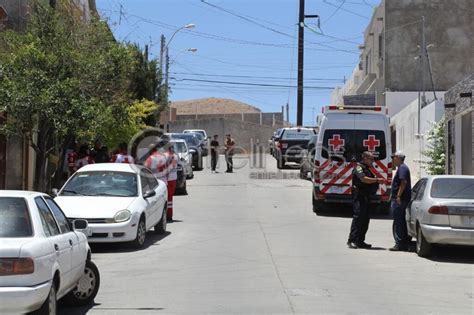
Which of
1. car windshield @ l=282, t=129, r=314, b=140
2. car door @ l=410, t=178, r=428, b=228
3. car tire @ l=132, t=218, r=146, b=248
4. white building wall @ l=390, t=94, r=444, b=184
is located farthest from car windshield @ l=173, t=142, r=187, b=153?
car door @ l=410, t=178, r=428, b=228

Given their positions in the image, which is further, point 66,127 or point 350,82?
point 350,82

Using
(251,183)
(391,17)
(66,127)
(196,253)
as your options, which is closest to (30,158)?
(66,127)

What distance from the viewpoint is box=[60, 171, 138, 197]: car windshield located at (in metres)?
14.0

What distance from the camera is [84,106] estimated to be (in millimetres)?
15586

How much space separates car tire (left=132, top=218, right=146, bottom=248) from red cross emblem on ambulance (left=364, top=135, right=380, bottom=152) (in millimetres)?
7509

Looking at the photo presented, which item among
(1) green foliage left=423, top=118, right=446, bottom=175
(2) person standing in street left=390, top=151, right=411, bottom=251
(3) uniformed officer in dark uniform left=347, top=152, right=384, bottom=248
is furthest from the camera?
(1) green foliage left=423, top=118, right=446, bottom=175

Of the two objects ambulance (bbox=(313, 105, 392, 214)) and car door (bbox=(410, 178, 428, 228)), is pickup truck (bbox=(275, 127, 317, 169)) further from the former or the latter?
car door (bbox=(410, 178, 428, 228))

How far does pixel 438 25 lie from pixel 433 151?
59.6 ft

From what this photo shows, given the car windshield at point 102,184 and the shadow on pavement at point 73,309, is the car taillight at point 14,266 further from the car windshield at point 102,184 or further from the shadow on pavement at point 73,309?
the car windshield at point 102,184

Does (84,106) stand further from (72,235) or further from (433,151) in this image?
(433,151)

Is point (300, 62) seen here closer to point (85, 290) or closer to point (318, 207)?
point (318, 207)

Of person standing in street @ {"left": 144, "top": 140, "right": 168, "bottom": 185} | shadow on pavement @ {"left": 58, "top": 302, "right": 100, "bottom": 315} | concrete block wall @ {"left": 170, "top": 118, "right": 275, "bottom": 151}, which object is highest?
concrete block wall @ {"left": 170, "top": 118, "right": 275, "bottom": 151}

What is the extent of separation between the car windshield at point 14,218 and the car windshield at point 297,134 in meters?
29.0

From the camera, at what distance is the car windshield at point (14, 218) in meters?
6.77
